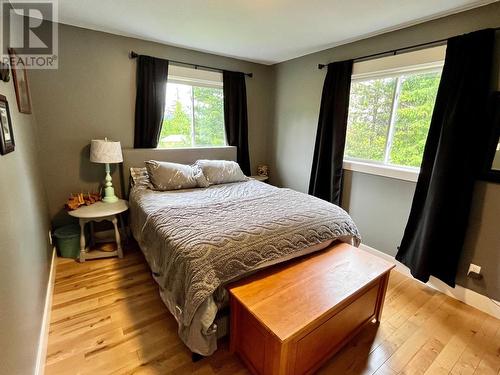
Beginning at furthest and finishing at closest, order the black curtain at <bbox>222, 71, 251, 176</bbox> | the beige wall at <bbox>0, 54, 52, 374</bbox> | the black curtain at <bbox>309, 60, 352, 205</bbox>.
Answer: the black curtain at <bbox>222, 71, 251, 176</bbox>
the black curtain at <bbox>309, 60, 352, 205</bbox>
the beige wall at <bbox>0, 54, 52, 374</bbox>

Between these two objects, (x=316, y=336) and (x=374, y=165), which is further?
(x=374, y=165)

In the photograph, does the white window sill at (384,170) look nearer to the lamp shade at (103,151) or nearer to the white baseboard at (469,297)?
the white baseboard at (469,297)

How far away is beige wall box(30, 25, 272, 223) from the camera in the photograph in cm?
253

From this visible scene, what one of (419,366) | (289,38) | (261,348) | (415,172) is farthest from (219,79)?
(419,366)

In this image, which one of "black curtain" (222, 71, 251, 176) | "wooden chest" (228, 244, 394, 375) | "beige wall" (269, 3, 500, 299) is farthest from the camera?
"black curtain" (222, 71, 251, 176)

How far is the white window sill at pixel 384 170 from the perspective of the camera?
7.96ft

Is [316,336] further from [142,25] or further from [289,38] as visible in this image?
[142,25]

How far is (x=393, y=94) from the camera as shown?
2588mm

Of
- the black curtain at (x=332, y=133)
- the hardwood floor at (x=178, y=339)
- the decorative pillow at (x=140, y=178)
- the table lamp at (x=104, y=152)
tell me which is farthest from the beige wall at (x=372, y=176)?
the table lamp at (x=104, y=152)

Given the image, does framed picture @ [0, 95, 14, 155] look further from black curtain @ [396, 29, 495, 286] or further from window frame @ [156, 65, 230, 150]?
black curtain @ [396, 29, 495, 286]

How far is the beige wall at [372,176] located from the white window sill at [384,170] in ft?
0.21

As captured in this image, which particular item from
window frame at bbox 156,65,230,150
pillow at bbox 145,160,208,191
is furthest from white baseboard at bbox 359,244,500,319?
window frame at bbox 156,65,230,150

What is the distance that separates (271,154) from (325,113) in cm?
129

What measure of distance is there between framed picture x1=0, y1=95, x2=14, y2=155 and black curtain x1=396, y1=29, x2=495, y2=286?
9.75 feet
